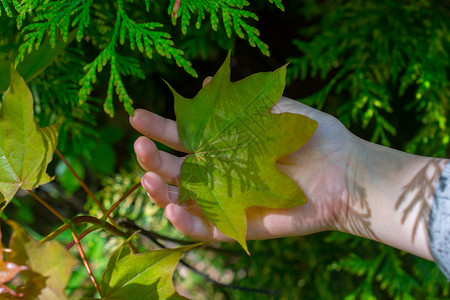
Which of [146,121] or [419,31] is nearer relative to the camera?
[146,121]

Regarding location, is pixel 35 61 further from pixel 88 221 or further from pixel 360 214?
pixel 360 214

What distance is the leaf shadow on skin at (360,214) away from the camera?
108cm

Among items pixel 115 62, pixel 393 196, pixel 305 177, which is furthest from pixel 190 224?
pixel 393 196

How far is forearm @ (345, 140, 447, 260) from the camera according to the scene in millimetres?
1010

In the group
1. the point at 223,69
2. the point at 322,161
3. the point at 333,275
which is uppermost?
the point at 223,69

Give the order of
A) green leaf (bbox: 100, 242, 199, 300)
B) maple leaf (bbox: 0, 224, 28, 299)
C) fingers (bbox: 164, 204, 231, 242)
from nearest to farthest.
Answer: maple leaf (bbox: 0, 224, 28, 299), green leaf (bbox: 100, 242, 199, 300), fingers (bbox: 164, 204, 231, 242)

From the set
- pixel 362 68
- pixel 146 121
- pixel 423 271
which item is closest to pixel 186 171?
pixel 146 121

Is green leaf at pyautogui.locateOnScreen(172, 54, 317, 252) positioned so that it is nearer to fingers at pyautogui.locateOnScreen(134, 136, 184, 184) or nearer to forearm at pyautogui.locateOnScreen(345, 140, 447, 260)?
fingers at pyautogui.locateOnScreen(134, 136, 184, 184)

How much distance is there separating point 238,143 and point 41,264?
50cm

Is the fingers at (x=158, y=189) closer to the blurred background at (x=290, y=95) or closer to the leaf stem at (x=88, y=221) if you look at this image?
the leaf stem at (x=88, y=221)

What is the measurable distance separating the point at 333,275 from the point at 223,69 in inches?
61.9

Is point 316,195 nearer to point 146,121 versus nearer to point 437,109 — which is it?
point 146,121

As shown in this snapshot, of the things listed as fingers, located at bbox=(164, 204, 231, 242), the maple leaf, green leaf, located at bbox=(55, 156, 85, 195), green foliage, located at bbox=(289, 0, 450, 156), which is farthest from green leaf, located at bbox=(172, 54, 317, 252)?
green leaf, located at bbox=(55, 156, 85, 195)

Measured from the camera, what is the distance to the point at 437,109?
1.51m
